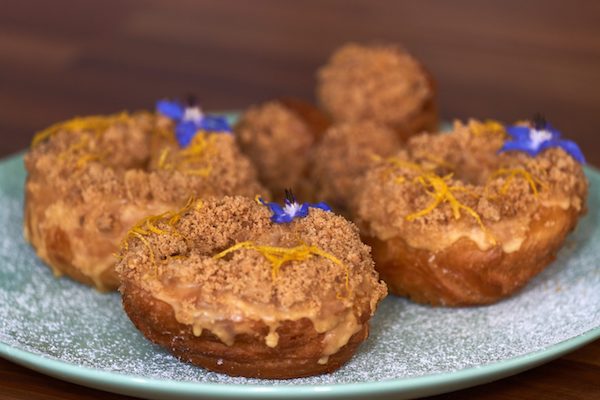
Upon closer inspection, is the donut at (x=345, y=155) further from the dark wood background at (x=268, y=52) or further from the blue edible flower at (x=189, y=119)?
the dark wood background at (x=268, y=52)

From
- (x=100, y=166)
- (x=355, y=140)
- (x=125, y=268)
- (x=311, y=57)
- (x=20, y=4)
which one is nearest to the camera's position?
(x=125, y=268)

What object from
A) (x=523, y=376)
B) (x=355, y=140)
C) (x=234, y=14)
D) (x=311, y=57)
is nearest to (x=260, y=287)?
(x=523, y=376)

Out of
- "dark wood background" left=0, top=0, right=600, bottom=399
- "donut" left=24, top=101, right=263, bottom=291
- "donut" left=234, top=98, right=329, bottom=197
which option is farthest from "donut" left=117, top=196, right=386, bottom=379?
"dark wood background" left=0, top=0, right=600, bottom=399

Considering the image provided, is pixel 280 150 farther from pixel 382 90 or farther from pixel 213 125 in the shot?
pixel 382 90

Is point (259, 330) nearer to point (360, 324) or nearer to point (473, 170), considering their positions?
point (360, 324)

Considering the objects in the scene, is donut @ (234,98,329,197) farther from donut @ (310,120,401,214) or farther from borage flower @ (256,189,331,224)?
borage flower @ (256,189,331,224)

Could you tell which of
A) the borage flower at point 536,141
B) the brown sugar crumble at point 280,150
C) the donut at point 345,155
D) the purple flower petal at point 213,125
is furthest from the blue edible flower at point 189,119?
the borage flower at point 536,141
